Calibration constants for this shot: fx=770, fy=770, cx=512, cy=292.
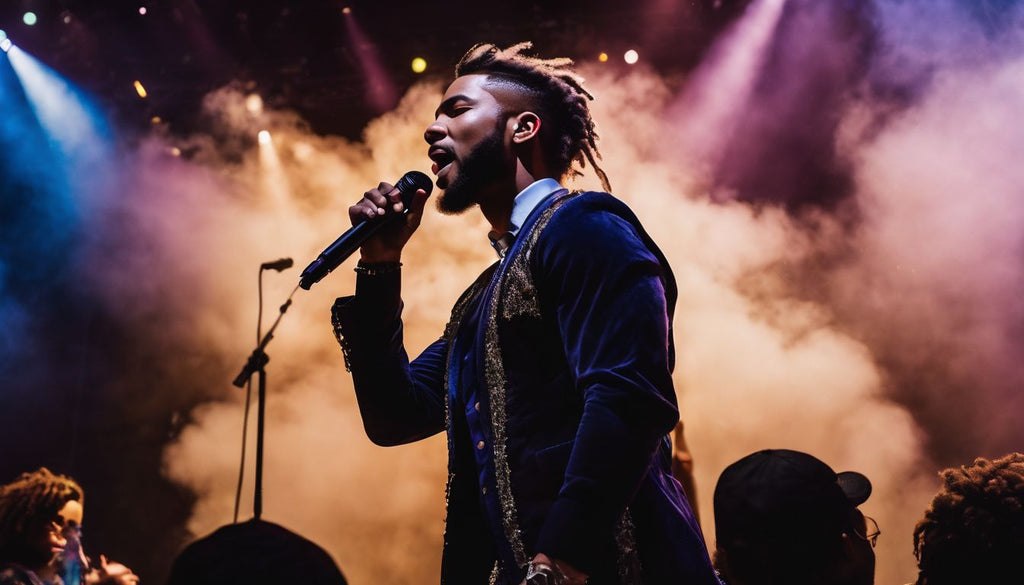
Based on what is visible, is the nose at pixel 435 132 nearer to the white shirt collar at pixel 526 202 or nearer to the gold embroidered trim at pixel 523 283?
the white shirt collar at pixel 526 202

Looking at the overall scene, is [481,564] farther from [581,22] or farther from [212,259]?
[212,259]

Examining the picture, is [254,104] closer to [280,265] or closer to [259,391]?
[280,265]

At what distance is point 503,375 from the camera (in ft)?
4.81

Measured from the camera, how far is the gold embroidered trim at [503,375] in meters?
1.34

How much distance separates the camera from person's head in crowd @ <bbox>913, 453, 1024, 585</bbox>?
62.6 inches

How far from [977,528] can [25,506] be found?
427 cm

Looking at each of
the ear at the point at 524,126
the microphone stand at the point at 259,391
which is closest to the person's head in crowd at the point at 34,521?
the microphone stand at the point at 259,391

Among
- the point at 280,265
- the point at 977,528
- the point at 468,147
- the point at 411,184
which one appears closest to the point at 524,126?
the point at 468,147

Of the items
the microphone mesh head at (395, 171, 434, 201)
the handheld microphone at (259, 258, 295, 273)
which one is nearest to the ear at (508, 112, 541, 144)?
the microphone mesh head at (395, 171, 434, 201)

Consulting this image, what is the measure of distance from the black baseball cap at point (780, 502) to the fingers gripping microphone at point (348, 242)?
916 millimetres

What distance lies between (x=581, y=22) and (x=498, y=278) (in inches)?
179

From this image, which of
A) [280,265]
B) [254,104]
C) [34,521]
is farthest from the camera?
[254,104]

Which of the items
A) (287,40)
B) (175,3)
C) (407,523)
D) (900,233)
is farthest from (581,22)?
(407,523)

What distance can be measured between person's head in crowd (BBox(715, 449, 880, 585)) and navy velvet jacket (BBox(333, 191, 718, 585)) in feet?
0.38
